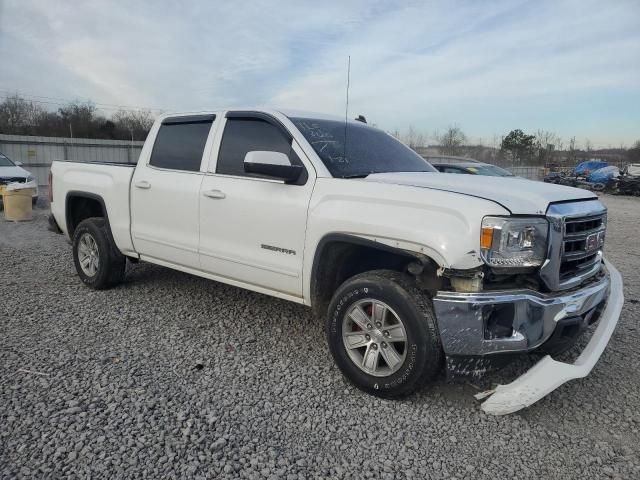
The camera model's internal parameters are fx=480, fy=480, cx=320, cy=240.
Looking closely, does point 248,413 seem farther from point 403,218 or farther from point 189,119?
point 189,119

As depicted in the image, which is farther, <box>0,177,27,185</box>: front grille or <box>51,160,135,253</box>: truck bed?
<box>0,177,27,185</box>: front grille

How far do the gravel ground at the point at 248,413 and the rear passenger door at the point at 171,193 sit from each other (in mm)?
672

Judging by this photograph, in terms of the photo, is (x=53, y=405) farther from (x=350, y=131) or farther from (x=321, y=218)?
(x=350, y=131)

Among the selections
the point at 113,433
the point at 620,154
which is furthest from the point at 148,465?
the point at 620,154

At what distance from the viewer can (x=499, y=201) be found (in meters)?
2.75

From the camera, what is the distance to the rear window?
14.1ft

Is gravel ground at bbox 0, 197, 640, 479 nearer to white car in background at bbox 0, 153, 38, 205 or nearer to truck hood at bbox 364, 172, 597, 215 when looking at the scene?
truck hood at bbox 364, 172, 597, 215

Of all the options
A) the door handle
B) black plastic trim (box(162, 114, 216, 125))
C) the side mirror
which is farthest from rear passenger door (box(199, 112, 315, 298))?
black plastic trim (box(162, 114, 216, 125))

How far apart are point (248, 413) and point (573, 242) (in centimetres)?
225

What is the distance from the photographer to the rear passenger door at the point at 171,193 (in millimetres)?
4199

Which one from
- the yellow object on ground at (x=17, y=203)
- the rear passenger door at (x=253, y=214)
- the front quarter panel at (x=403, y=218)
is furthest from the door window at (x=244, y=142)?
the yellow object on ground at (x=17, y=203)

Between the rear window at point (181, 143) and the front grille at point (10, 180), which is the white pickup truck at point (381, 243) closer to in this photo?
Result: the rear window at point (181, 143)

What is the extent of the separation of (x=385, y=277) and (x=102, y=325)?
8.80 ft

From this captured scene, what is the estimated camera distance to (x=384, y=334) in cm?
307
